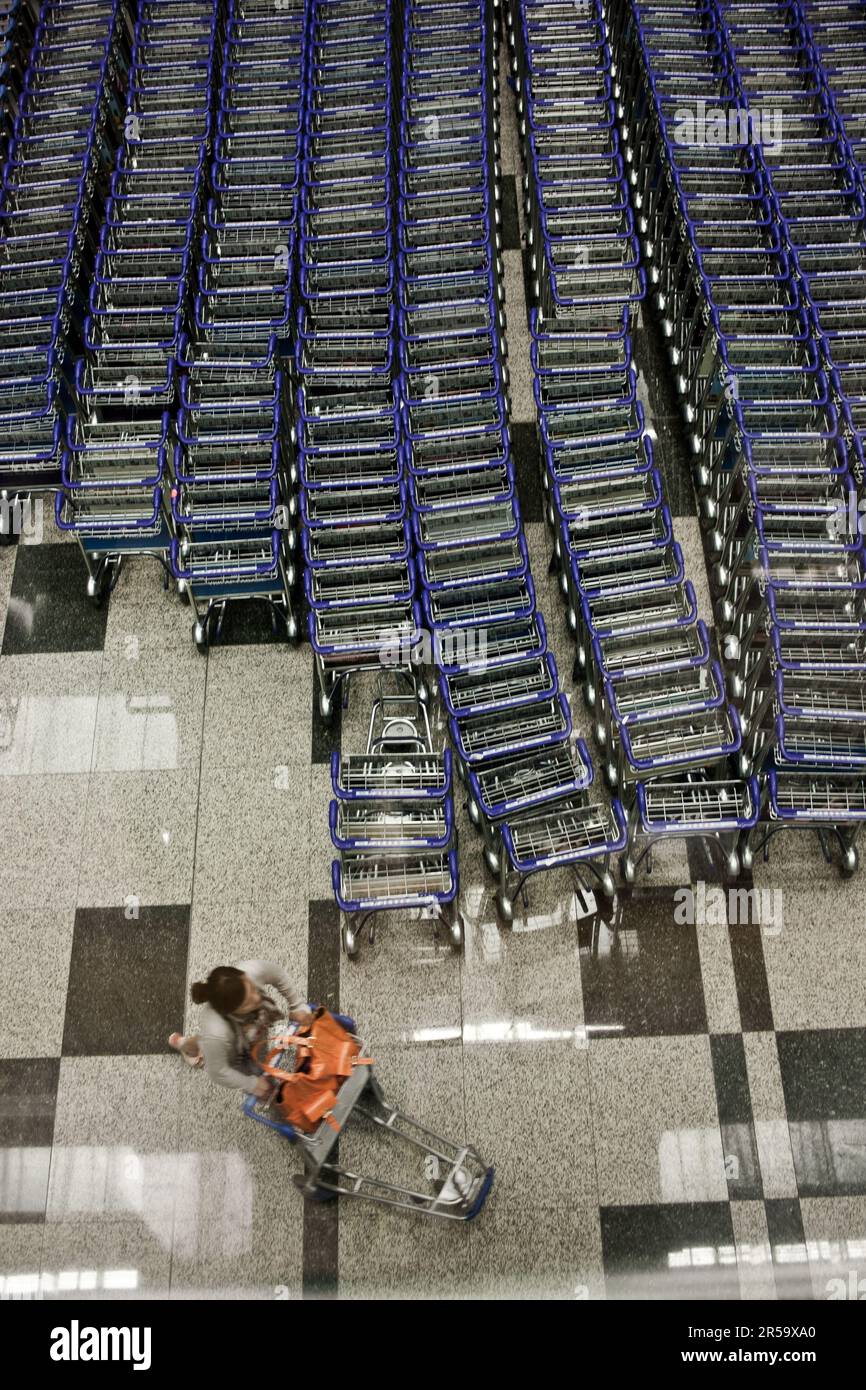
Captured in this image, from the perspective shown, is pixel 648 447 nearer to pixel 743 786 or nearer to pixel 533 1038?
pixel 743 786

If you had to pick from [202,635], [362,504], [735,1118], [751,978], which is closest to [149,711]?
[202,635]

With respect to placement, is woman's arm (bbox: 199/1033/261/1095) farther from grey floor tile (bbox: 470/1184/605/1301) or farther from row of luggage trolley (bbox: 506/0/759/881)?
row of luggage trolley (bbox: 506/0/759/881)

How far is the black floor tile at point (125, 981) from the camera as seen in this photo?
231 inches

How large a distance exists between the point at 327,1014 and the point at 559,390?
4414 millimetres

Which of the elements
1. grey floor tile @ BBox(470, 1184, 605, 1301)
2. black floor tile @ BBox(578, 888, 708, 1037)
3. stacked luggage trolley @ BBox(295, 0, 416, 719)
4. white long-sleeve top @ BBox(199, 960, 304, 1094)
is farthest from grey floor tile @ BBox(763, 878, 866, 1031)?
white long-sleeve top @ BBox(199, 960, 304, 1094)

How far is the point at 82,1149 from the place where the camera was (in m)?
5.61

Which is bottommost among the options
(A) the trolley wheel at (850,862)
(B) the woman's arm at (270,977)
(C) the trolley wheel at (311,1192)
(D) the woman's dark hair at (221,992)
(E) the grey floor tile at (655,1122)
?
(C) the trolley wheel at (311,1192)

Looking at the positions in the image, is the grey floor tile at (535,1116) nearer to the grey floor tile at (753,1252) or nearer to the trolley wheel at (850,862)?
the grey floor tile at (753,1252)

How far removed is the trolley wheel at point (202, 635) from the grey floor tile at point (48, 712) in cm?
69

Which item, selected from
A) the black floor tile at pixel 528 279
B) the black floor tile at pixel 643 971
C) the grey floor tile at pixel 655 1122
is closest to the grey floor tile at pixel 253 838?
the black floor tile at pixel 643 971

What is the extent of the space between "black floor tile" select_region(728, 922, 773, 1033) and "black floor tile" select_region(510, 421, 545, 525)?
3219 mm

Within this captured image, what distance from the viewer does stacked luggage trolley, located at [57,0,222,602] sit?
6887mm

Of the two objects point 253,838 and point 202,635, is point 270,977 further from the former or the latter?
point 202,635
